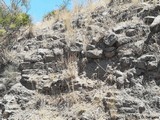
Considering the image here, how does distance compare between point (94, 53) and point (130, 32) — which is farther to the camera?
point (94, 53)

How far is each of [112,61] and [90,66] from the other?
57 cm

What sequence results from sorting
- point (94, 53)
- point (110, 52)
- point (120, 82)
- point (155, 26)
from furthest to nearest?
1. point (94, 53)
2. point (110, 52)
3. point (155, 26)
4. point (120, 82)

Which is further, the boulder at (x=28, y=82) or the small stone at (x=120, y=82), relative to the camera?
the boulder at (x=28, y=82)

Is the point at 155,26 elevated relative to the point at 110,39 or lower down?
elevated

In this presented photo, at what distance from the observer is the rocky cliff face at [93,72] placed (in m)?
7.76

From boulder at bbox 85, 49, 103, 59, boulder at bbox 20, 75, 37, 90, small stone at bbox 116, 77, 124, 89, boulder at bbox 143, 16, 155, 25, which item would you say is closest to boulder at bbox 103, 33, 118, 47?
boulder at bbox 85, 49, 103, 59

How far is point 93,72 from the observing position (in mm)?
8820

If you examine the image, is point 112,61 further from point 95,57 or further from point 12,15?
point 12,15

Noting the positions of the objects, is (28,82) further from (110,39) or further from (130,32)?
(130,32)

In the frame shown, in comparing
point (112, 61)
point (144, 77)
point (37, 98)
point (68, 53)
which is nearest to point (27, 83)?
point (37, 98)

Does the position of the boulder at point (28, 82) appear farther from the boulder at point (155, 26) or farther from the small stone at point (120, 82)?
the boulder at point (155, 26)

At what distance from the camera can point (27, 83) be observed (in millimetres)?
9219

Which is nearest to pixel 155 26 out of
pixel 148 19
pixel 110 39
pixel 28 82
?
pixel 148 19

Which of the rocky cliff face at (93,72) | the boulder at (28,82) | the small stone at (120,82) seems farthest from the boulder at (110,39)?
the boulder at (28,82)
